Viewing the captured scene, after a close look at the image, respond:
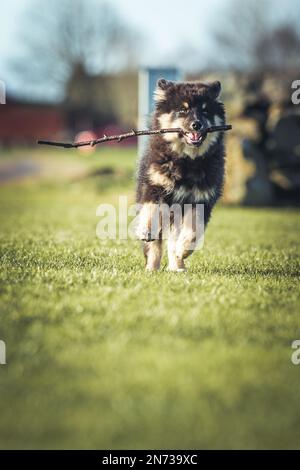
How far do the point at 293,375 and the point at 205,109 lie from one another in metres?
3.00

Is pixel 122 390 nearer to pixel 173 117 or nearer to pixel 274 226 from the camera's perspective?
pixel 173 117

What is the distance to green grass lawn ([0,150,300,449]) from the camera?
7.97 feet

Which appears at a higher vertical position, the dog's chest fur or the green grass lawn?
the dog's chest fur

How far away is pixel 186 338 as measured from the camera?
3.35 meters

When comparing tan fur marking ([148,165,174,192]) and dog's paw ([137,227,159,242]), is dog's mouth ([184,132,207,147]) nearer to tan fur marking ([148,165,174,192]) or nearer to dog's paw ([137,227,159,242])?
tan fur marking ([148,165,174,192])

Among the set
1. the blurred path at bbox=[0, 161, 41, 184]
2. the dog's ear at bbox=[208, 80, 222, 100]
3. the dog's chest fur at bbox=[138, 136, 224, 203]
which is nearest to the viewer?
the dog's chest fur at bbox=[138, 136, 224, 203]

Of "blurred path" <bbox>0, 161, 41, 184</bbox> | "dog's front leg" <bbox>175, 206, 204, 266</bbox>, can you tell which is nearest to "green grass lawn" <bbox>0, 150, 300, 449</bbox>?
"dog's front leg" <bbox>175, 206, 204, 266</bbox>

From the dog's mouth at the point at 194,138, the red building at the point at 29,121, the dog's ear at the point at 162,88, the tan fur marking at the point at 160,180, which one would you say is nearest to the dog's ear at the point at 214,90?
the dog's ear at the point at 162,88

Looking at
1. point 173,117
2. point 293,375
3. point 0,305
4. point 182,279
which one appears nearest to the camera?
point 293,375

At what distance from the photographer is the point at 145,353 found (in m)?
3.09

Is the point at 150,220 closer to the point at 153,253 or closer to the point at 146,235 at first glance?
the point at 146,235

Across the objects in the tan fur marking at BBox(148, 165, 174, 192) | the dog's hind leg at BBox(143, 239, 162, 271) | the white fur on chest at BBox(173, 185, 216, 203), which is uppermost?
the tan fur marking at BBox(148, 165, 174, 192)

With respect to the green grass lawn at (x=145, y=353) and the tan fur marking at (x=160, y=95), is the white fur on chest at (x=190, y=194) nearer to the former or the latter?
the green grass lawn at (x=145, y=353)
